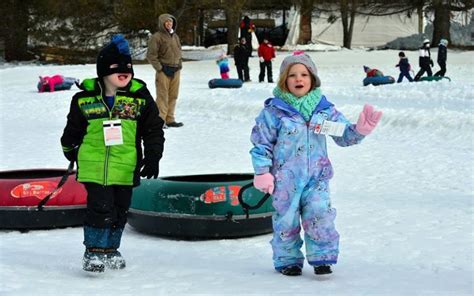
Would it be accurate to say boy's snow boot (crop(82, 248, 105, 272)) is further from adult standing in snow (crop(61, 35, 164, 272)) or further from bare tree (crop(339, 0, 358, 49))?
bare tree (crop(339, 0, 358, 49))

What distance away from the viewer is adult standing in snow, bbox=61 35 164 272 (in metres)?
5.39

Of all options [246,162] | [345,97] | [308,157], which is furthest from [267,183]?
[345,97]

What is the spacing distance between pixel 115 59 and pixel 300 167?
1.31m

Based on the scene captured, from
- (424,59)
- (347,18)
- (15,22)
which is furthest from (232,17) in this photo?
(424,59)

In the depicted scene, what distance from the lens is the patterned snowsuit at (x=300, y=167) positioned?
17.1 ft

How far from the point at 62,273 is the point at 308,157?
5.29ft

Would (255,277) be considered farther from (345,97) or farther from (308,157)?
(345,97)

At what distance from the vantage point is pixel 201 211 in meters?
6.49

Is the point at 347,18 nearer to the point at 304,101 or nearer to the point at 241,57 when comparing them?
the point at 241,57

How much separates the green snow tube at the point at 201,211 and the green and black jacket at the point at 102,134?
106 cm

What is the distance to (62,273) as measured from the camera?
17.9 ft

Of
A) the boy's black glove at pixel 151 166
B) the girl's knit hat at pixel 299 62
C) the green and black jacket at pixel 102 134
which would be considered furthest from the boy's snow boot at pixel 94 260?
the girl's knit hat at pixel 299 62

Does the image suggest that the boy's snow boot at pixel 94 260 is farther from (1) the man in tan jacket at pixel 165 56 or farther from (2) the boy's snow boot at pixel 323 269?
(1) the man in tan jacket at pixel 165 56

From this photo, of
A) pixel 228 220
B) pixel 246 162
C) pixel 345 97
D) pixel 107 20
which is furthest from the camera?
pixel 107 20
